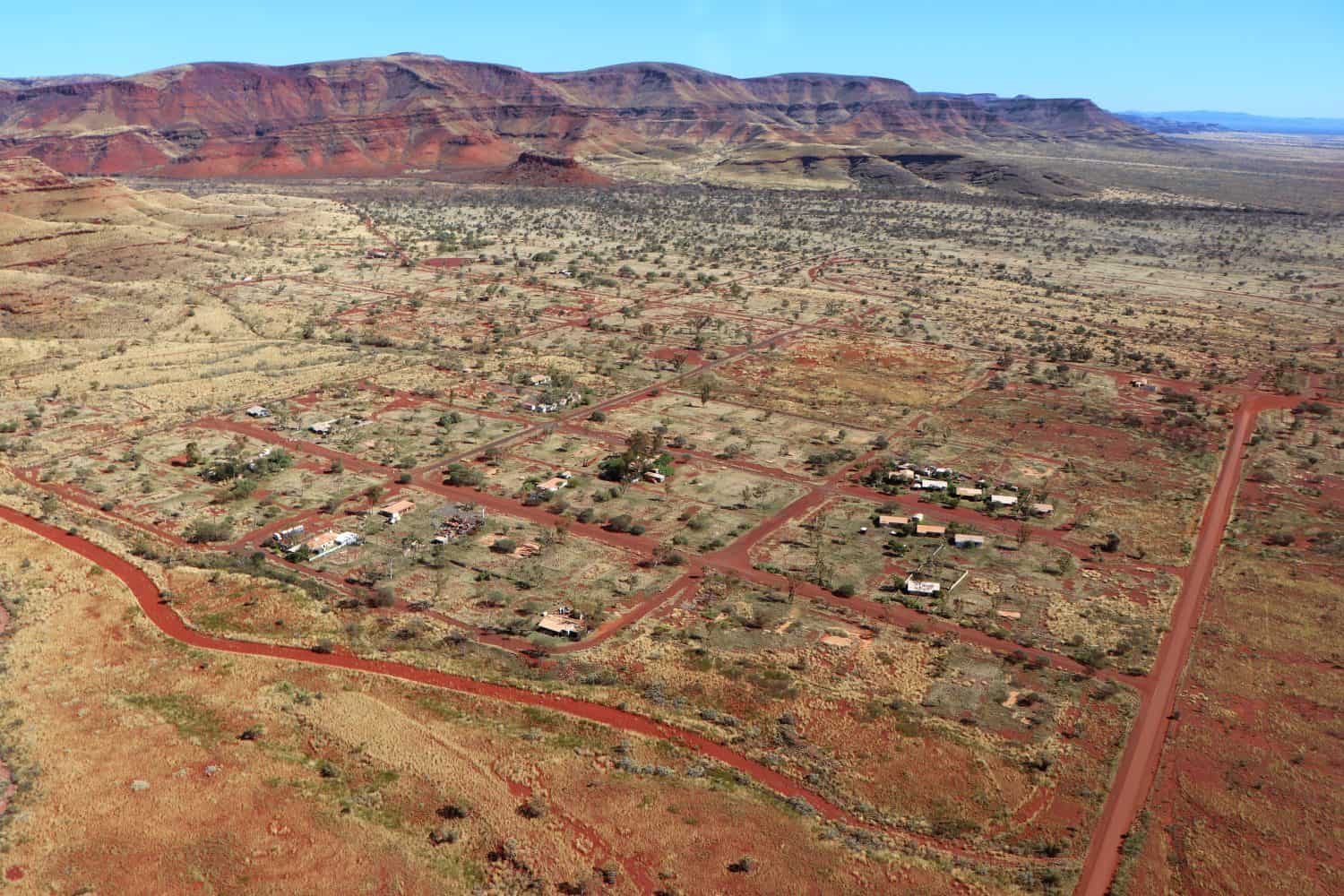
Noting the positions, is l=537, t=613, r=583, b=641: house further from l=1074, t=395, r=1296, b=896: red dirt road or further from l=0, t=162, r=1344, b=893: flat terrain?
l=1074, t=395, r=1296, b=896: red dirt road

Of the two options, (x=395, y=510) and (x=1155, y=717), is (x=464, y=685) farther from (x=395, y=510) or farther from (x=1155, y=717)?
(x=1155, y=717)

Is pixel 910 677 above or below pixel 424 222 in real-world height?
below

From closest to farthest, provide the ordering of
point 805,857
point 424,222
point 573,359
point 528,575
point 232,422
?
point 805,857 < point 528,575 < point 232,422 < point 573,359 < point 424,222

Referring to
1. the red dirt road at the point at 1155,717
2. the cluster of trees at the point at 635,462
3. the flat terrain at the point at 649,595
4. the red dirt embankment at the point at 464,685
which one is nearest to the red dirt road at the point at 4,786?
the flat terrain at the point at 649,595

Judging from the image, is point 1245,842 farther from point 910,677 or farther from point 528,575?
point 528,575

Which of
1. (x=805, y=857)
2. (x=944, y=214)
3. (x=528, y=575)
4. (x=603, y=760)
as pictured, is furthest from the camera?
(x=944, y=214)

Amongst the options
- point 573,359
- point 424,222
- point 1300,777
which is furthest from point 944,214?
point 1300,777

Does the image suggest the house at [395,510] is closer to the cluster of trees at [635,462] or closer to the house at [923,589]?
the cluster of trees at [635,462]
